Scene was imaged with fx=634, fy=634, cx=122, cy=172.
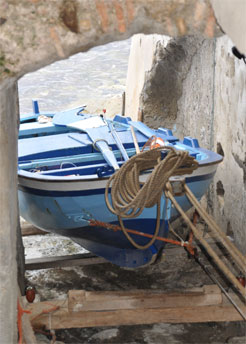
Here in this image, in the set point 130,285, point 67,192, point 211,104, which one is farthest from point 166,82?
point 67,192

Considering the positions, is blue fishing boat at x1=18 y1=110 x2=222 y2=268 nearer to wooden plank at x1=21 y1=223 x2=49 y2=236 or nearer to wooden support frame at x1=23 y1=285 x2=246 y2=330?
wooden support frame at x1=23 y1=285 x2=246 y2=330

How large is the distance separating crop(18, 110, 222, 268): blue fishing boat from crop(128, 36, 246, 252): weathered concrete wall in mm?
382

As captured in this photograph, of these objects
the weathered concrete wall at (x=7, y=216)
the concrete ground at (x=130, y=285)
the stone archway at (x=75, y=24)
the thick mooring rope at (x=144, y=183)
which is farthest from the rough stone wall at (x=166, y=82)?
the stone archway at (x=75, y=24)

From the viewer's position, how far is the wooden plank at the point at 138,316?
5.29m

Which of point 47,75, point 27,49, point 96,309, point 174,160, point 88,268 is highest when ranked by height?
point 27,49

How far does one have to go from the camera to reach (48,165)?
6.57 metres

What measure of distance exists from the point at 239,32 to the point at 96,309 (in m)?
3.13

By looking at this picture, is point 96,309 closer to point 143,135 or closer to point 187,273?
point 187,273

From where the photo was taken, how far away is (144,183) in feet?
16.8

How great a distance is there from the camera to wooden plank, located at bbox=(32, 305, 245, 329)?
5293mm

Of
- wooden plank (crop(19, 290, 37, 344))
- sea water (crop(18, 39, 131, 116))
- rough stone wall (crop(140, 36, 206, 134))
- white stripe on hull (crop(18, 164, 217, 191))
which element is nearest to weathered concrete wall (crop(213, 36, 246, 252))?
white stripe on hull (crop(18, 164, 217, 191))

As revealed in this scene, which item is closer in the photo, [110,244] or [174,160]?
[174,160]

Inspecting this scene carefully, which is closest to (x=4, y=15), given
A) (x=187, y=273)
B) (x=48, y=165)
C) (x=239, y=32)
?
(x=239, y=32)

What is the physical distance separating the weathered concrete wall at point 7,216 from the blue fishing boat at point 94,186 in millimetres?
1464
